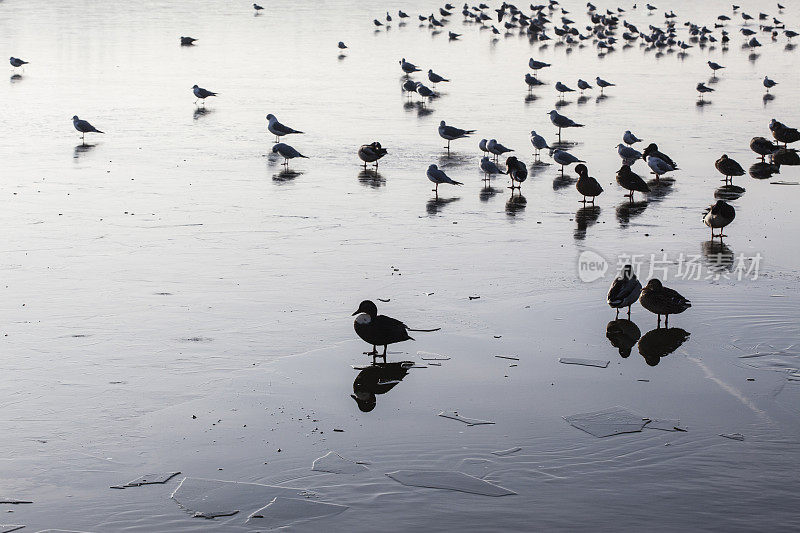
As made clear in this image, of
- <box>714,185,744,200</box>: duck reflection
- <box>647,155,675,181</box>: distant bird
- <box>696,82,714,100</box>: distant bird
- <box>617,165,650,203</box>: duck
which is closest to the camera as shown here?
<box>617,165,650,203</box>: duck

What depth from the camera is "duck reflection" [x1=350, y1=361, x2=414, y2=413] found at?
1082 cm

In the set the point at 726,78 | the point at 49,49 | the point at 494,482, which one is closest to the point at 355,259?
the point at 494,482

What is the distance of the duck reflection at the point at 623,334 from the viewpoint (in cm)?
1252

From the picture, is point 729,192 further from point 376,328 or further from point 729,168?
point 376,328

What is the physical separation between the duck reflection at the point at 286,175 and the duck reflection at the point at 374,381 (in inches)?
442

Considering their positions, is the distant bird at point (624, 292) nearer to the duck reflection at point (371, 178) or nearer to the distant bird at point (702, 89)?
the duck reflection at point (371, 178)

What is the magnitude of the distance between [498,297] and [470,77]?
2987 centimetres

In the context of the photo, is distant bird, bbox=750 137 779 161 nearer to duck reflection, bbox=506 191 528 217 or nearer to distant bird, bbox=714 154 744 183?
distant bird, bbox=714 154 744 183

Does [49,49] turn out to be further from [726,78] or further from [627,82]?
[726,78]

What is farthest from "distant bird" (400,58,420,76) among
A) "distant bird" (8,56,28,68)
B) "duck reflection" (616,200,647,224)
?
"duck reflection" (616,200,647,224)

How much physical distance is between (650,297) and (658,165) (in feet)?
33.8

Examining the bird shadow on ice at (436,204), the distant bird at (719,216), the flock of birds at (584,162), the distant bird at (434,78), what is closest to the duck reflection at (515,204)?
the flock of birds at (584,162)

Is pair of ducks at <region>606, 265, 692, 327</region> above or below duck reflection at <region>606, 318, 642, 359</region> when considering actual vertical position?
above

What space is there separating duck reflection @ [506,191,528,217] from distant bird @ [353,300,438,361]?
26.6 ft
